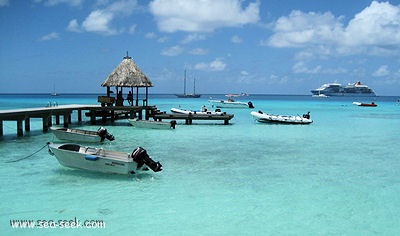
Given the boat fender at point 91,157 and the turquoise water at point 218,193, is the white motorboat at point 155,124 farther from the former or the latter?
the boat fender at point 91,157

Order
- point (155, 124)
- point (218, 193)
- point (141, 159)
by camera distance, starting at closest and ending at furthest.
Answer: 1. point (218, 193)
2. point (141, 159)
3. point (155, 124)

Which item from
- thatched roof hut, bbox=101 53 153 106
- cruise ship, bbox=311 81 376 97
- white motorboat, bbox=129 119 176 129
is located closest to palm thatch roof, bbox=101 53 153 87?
thatched roof hut, bbox=101 53 153 106

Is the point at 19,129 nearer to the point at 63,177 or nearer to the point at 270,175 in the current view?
the point at 63,177

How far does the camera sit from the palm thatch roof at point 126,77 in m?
28.7

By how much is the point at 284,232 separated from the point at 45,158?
10.4 meters

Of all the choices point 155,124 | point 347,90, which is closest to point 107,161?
point 155,124

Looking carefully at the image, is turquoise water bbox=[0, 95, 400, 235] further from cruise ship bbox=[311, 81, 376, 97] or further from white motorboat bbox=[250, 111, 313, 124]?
cruise ship bbox=[311, 81, 376, 97]

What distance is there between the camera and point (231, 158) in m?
16.7

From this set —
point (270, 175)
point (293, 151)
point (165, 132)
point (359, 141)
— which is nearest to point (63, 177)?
point (270, 175)

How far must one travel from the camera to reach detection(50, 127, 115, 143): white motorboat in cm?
1969

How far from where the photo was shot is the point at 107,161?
41.2 feet

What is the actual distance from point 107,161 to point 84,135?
790 cm

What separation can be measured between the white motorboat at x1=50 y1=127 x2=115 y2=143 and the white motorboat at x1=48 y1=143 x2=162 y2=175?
632 cm

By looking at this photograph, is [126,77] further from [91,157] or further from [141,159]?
[141,159]
